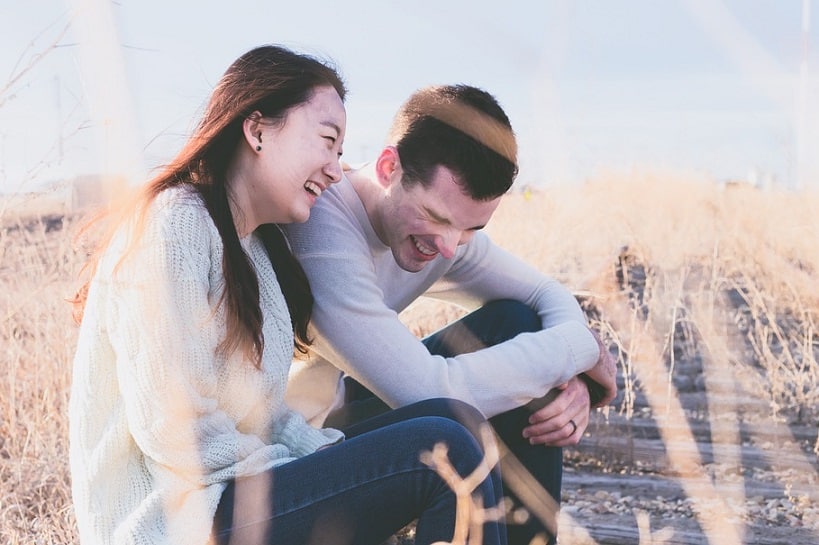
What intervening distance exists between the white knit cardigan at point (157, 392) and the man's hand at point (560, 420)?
3.04ft

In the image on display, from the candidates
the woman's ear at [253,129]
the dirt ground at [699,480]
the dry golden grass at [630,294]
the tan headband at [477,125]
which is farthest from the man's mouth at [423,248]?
the dry golden grass at [630,294]

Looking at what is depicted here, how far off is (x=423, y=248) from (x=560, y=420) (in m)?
0.60

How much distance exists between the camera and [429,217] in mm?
2518

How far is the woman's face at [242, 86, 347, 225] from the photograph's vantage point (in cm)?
200

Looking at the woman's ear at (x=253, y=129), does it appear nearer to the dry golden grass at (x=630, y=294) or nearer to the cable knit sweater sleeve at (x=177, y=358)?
the cable knit sweater sleeve at (x=177, y=358)

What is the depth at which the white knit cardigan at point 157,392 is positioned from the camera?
1.74 meters

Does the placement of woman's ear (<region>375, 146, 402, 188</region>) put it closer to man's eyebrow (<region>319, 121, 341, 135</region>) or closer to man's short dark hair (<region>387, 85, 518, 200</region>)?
man's short dark hair (<region>387, 85, 518, 200</region>)

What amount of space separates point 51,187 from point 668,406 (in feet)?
9.71

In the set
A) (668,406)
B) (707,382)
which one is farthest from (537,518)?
(707,382)

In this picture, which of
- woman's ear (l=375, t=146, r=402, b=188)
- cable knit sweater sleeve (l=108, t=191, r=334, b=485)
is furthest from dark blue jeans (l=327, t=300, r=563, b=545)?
cable knit sweater sleeve (l=108, t=191, r=334, b=485)

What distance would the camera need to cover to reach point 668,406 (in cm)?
448

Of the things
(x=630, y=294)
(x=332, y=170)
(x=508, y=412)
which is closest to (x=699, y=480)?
(x=508, y=412)

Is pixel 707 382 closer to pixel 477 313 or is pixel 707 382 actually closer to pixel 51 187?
pixel 477 313

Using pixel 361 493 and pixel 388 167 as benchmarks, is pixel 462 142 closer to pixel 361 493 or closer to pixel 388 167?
pixel 388 167
